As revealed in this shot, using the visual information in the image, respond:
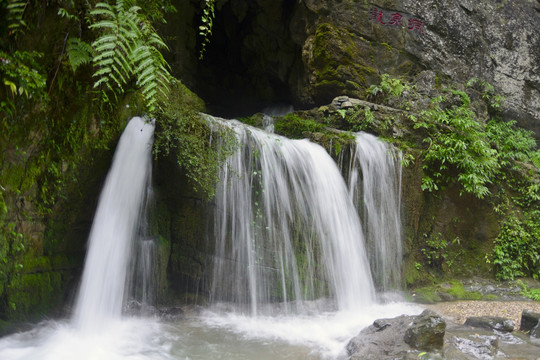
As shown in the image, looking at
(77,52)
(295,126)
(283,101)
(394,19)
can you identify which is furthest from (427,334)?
(283,101)

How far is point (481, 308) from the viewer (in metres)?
6.53

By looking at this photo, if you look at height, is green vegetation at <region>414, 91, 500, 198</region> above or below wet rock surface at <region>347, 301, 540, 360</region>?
above

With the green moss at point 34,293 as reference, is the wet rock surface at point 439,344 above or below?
below

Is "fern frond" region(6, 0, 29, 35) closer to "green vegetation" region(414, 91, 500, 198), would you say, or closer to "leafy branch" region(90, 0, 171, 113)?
"leafy branch" region(90, 0, 171, 113)

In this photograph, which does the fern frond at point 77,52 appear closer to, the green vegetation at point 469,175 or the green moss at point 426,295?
the green vegetation at point 469,175

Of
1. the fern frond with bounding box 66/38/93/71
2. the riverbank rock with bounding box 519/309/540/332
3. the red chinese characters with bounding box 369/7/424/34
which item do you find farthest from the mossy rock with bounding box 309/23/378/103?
the fern frond with bounding box 66/38/93/71

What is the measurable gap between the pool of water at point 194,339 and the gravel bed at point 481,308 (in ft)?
5.19

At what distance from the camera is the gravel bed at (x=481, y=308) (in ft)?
19.7

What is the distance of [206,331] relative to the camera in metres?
4.91

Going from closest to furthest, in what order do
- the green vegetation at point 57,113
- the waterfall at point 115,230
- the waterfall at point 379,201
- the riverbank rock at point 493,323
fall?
the green vegetation at point 57,113 < the waterfall at point 115,230 < the riverbank rock at point 493,323 < the waterfall at point 379,201

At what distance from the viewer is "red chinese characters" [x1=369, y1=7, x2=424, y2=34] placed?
1034cm

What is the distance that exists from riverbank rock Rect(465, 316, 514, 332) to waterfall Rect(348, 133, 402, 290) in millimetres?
1956

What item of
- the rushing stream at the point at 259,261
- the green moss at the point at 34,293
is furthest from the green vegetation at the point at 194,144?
the green moss at the point at 34,293

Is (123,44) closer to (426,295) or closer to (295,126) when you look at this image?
(295,126)
